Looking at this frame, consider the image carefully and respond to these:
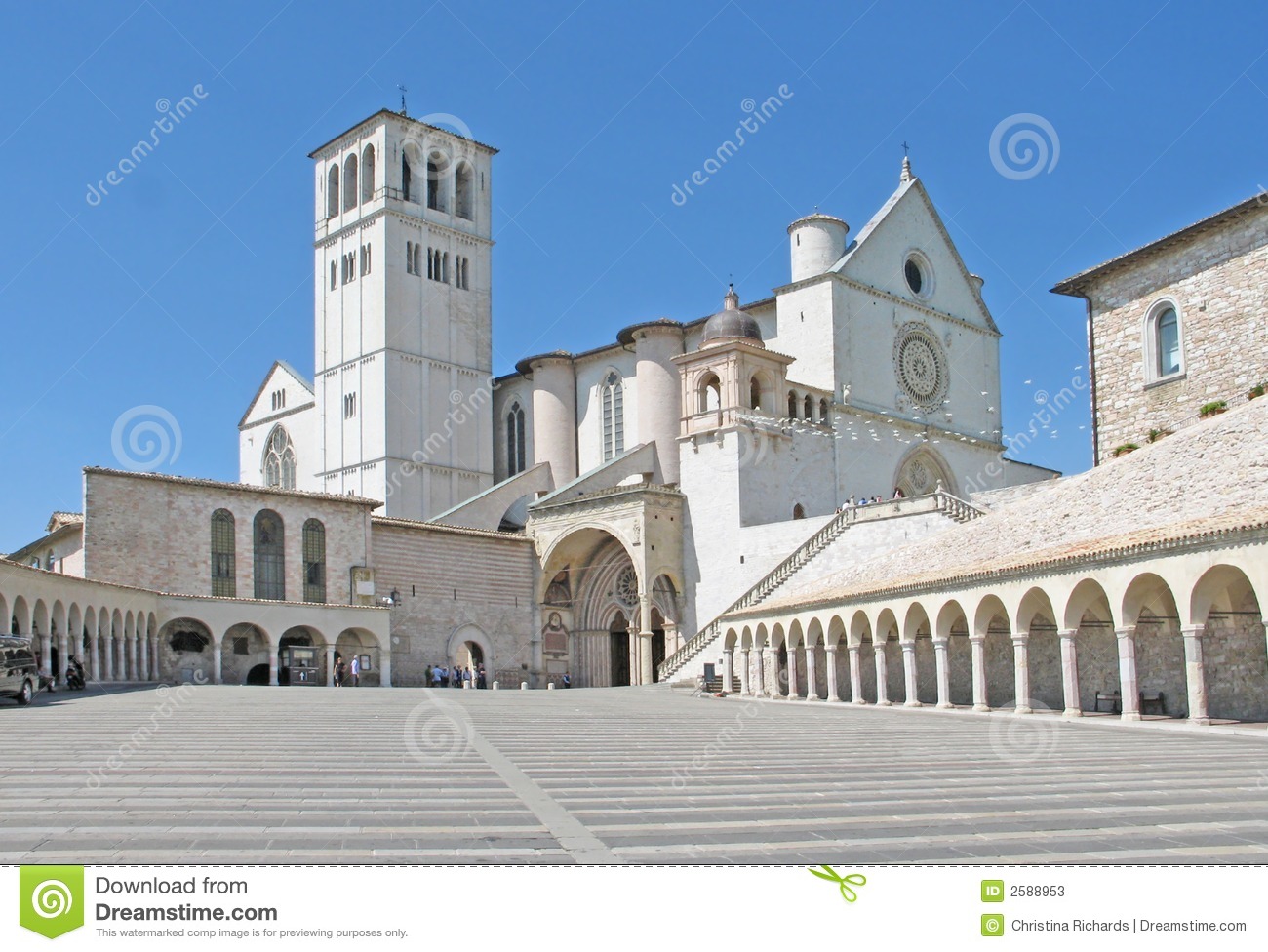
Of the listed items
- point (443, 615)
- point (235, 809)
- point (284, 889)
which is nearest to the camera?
point (284, 889)

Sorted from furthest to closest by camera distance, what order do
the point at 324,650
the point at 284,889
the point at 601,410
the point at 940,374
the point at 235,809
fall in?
1. the point at 601,410
2. the point at 940,374
3. the point at 324,650
4. the point at 235,809
5. the point at 284,889

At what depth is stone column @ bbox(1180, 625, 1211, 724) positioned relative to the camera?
18.8 m

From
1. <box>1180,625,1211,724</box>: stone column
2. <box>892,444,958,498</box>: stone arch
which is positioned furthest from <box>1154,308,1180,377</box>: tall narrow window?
<box>892,444,958,498</box>: stone arch

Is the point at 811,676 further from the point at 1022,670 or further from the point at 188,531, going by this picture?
the point at 188,531

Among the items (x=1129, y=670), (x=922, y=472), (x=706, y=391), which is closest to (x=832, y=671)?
(x=1129, y=670)

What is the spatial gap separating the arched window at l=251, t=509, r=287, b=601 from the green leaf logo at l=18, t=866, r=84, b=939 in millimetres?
35678

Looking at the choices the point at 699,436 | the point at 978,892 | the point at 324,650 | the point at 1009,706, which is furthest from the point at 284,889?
the point at 699,436

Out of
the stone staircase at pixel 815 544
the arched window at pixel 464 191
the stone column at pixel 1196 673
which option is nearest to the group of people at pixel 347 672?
the stone staircase at pixel 815 544

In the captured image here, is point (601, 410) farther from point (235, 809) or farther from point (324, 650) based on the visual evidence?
point (235, 809)

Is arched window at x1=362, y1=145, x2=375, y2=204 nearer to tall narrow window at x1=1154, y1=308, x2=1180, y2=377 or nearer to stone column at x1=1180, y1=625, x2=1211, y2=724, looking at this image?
tall narrow window at x1=1154, y1=308, x2=1180, y2=377

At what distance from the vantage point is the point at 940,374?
2012 inches

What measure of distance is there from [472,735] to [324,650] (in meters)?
24.5

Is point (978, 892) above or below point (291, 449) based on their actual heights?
below

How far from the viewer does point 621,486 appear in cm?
4491
